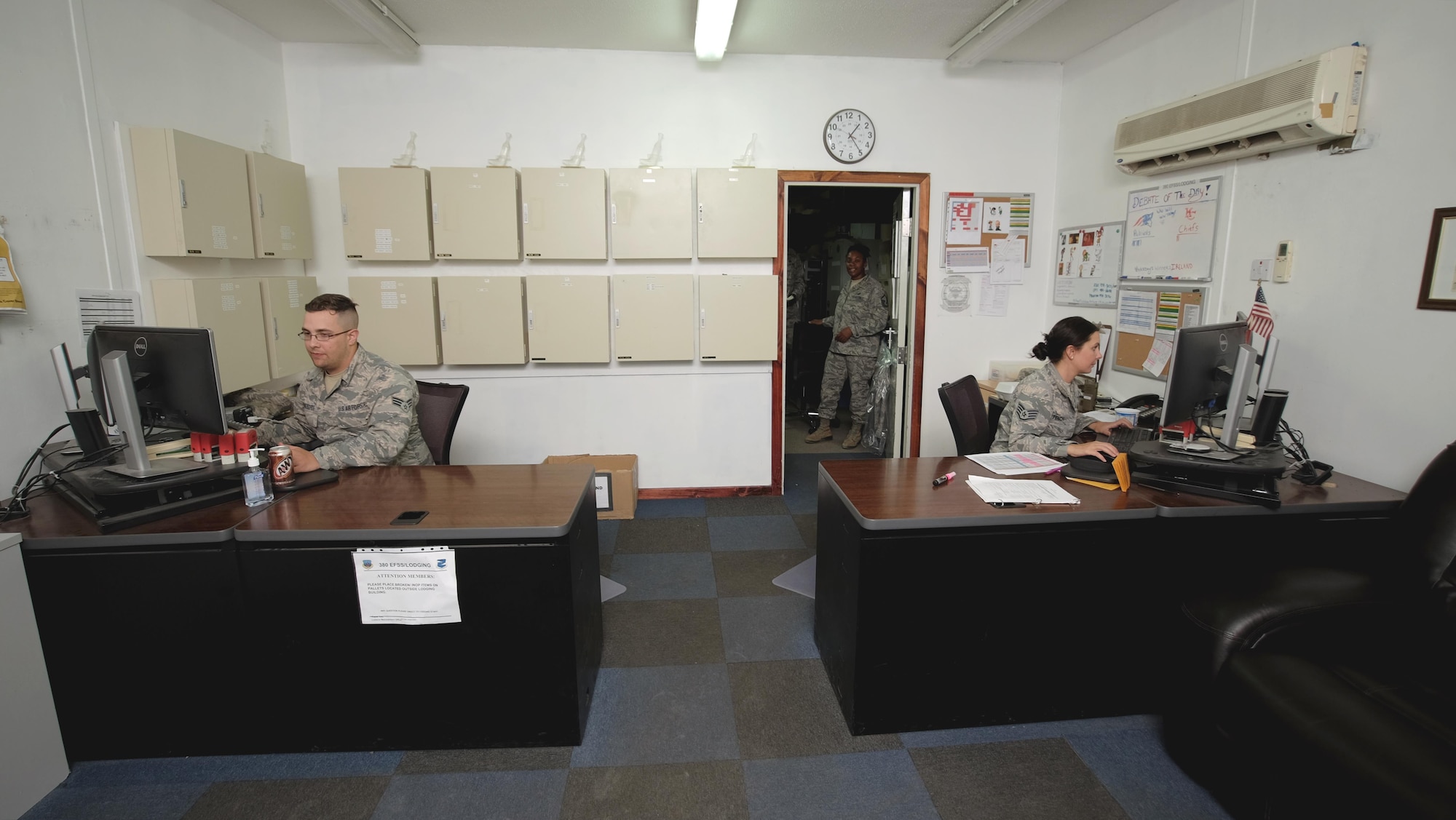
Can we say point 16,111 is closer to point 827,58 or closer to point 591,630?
point 591,630

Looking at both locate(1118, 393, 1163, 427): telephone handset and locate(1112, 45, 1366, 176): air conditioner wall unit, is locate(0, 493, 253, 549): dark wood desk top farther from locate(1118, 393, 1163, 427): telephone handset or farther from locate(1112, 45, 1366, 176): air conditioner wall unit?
locate(1112, 45, 1366, 176): air conditioner wall unit

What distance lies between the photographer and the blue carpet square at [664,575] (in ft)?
10.00

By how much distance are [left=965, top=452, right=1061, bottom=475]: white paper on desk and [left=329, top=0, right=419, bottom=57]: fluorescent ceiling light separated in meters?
3.47

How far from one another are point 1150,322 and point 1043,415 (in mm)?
1345

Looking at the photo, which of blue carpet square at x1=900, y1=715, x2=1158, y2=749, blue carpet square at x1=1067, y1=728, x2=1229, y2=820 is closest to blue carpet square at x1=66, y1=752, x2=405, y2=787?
blue carpet square at x1=900, y1=715, x2=1158, y2=749

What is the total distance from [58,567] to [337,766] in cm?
94

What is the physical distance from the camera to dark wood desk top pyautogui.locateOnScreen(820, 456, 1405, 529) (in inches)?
77.1

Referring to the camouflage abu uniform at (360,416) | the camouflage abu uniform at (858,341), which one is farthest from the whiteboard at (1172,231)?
the camouflage abu uniform at (360,416)

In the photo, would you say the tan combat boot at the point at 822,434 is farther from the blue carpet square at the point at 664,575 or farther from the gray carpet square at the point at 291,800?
the gray carpet square at the point at 291,800

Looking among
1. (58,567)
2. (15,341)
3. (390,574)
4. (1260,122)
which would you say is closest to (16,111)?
(15,341)

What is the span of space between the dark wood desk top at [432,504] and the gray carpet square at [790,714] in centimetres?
91

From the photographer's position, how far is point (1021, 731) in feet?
6.95

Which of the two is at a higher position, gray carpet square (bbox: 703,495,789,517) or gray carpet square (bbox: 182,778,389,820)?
gray carpet square (bbox: 703,495,789,517)

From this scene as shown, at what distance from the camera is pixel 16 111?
226 centimetres
